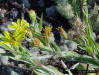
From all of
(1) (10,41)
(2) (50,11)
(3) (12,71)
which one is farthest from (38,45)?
(2) (50,11)

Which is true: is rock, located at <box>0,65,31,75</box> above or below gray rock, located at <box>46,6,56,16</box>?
below

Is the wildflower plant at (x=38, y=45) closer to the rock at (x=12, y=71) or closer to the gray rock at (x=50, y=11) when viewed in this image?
the rock at (x=12, y=71)

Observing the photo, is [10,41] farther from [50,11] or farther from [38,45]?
[50,11]

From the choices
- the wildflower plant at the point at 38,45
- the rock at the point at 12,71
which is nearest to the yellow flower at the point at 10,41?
the wildflower plant at the point at 38,45

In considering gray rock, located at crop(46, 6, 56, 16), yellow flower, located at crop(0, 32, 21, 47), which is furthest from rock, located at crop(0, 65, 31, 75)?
yellow flower, located at crop(0, 32, 21, 47)

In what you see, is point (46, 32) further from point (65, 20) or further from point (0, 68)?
point (65, 20)

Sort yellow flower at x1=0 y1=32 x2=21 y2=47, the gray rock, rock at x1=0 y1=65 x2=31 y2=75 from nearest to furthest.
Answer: yellow flower at x1=0 y1=32 x2=21 y2=47, rock at x1=0 y1=65 x2=31 y2=75, the gray rock

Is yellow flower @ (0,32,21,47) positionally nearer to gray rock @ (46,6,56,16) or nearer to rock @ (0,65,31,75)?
rock @ (0,65,31,75)

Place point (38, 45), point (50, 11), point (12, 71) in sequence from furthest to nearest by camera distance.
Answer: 1. point (50, 11)
2. point (12, 71)
3. point (38, 45)

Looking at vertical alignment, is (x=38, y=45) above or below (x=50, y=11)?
below

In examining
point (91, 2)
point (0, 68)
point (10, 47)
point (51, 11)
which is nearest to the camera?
point (10, 47)

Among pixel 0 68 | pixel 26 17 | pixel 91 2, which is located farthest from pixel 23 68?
pixel 91 2
